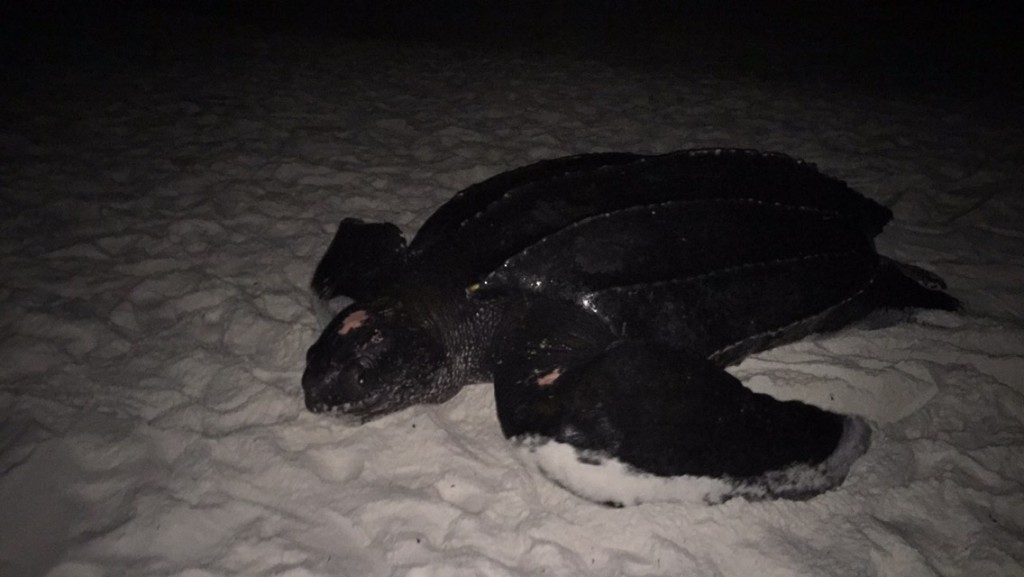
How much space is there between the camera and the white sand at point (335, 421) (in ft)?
4.92

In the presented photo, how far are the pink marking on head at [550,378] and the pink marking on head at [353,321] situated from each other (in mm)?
675

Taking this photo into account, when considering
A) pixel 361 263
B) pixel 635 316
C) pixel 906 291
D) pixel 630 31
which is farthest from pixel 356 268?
pixel 630 31

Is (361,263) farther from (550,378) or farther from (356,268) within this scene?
(550,378)

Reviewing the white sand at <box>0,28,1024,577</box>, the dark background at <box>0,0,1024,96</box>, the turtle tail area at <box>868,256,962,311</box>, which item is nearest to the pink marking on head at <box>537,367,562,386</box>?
the white sand at <box>0,28,1024,577</box>

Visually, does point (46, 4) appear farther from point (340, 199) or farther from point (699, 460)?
point (699, 460)

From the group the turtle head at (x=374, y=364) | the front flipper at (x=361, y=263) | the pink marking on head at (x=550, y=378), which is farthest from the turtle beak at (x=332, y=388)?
the pink marking on head at (x=550, y=378)

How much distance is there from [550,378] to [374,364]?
61 centimetres

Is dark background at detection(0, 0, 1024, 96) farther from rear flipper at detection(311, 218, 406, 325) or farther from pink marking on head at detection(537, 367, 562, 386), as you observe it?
pink marking on head at detection(537, 367, 562, 386)

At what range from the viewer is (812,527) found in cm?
153

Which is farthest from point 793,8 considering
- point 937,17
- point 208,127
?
point 208,127

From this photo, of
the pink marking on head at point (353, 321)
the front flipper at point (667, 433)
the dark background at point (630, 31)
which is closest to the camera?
the front flipper at point (667, 433)

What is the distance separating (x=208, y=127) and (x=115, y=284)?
198 cm

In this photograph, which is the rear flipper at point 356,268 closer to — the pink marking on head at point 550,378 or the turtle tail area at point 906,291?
the pink marking on head at point 550,378

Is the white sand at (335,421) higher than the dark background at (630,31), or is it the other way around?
the dark background at (630,31)
